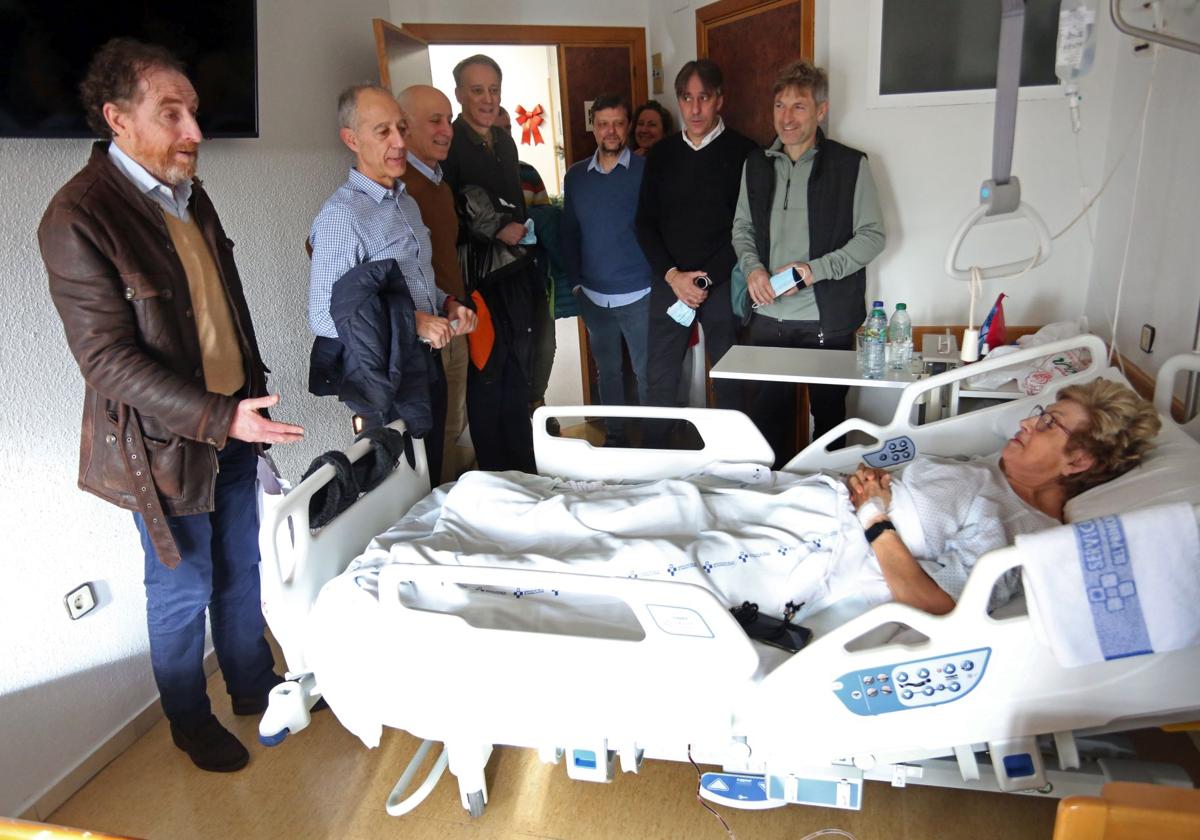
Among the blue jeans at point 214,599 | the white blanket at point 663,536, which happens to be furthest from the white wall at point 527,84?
the white blanket at point 663,536

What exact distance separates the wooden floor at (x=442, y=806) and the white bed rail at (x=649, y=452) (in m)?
0.76

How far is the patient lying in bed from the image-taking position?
1.79 meters

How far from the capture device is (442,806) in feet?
6.72

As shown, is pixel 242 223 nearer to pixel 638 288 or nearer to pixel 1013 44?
pixel 638 288

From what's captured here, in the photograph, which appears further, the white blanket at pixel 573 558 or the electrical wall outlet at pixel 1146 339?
the electrical wall outlet at pixel 1146 339

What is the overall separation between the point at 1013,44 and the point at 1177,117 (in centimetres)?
104

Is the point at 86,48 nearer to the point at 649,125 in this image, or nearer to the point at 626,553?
the point at 626,553

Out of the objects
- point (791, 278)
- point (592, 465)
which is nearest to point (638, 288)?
point (791, 278)

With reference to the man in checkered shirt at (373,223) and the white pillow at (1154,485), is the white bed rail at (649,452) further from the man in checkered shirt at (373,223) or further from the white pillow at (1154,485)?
the white pillow at (1154,485)

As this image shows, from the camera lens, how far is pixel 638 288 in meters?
3.72

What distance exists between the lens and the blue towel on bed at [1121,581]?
142 centimetres

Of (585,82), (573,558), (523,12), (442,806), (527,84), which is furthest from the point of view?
(527,84)

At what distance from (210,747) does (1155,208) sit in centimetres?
312

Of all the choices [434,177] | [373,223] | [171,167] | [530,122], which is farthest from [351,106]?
[530,122]
